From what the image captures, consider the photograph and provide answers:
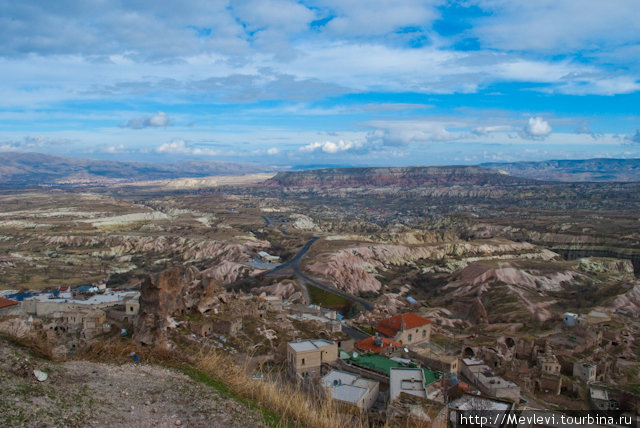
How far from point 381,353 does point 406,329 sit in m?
7.23

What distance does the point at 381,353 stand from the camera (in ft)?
92.7

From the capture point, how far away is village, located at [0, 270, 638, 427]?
18.9 m

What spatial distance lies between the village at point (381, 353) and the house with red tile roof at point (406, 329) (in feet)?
0.31

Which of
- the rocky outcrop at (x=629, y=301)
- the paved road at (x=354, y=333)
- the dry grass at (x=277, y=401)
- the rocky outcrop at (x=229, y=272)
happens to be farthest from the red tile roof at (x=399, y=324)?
the rocky outcrop at (x=229, y=272)

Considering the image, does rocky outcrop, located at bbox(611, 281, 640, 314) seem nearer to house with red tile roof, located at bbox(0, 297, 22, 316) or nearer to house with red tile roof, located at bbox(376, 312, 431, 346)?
house with red tile roof, located at bbox(376, 312, 431, 346)

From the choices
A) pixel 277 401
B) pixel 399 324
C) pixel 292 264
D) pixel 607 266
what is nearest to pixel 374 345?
pixel 399 324

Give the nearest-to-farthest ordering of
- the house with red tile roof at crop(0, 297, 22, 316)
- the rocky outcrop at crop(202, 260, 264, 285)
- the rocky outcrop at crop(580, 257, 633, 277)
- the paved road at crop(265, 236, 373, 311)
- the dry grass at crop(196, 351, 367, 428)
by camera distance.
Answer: the dry grass at crop(196, 351, 367, 428) → the house with red tile roof at crop(0, 297, 22, 316) → the paved road at crop(265, 236, 373, 311) → the rocky outcrop at crop(202, 260, 264, 285) → the rocky outcrop at crop(580, 257, 633, 277)

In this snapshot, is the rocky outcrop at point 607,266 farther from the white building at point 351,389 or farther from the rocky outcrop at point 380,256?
the white building at point 351,389

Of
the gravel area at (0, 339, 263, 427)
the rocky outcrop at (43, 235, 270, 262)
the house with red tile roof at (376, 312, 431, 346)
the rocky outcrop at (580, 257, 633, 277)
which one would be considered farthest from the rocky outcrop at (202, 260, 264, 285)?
the gravel area at (0, 339, 263, 427)

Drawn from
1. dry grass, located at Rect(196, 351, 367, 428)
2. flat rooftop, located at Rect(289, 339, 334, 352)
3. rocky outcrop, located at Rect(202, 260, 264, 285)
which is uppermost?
dry grass, located at Rect(196, 351, 367, 428)

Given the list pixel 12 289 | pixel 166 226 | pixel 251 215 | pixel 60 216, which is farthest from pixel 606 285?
pixel 60 216

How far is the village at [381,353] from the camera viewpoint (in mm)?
18906

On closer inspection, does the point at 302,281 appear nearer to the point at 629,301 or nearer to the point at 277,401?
the point at 629,301

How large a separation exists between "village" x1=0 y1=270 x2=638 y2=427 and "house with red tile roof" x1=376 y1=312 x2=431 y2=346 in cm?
10
